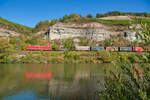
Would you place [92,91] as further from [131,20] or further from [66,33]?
[66,33]

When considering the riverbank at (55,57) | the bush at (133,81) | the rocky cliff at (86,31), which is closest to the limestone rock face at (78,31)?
the rocky cliff at (86,31)

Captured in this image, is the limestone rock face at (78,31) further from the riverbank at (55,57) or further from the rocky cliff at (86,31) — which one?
the riverbank at (55,57)

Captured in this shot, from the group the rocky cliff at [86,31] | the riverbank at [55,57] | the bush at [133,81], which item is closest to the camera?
the bush at [133,81]

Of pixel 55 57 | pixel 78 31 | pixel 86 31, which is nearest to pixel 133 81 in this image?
pixel 55 57

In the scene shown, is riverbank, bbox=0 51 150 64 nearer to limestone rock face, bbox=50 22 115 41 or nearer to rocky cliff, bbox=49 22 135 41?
limestone rock face, bbox=50 22 115 41

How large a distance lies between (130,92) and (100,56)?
53.8 meters

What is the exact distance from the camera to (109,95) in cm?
738

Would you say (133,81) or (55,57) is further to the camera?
(55,57)

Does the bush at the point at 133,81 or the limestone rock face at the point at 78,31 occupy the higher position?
the limestone rock face at the point at 78,31

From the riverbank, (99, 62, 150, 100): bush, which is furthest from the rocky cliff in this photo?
(99, 62, 150, 100): bush

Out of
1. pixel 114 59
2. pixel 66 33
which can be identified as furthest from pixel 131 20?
pixel 66 33

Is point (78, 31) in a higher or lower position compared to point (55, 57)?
higher

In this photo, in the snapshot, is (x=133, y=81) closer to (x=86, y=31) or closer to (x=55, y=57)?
(x=55, y=57)

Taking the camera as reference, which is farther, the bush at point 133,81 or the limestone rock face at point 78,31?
the limestone rock face at point 78,31
